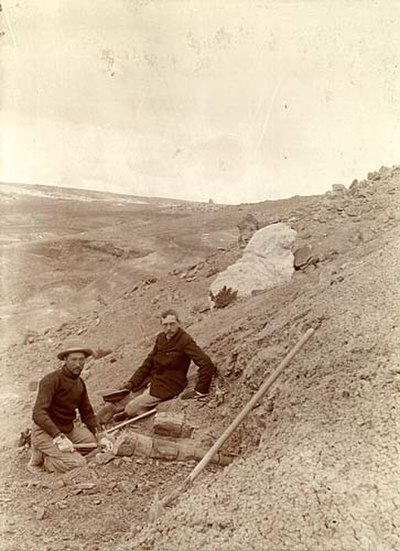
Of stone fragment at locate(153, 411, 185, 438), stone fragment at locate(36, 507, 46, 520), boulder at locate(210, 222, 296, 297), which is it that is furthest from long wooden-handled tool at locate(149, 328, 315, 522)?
boulder at locate(210, 222, 296, 297)

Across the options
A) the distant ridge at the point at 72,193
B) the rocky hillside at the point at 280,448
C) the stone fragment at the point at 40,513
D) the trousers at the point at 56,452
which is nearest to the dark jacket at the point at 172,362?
the rocky hillside at the point at 280,448

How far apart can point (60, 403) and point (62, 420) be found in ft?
0.48

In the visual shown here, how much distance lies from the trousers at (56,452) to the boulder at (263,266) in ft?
12.7

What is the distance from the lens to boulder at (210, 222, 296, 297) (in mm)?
8539

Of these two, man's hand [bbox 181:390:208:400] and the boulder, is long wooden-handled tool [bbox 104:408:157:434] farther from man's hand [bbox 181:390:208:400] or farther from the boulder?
the boulder

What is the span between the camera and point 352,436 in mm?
3404

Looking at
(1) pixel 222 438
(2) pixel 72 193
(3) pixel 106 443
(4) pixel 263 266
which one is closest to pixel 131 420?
(3) pixel 106 443

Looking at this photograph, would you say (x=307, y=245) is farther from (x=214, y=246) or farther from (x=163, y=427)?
(x=214, y=246)

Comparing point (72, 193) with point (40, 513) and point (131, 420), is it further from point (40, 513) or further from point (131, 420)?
point (40, 513)

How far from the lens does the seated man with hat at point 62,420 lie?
16.1 feet

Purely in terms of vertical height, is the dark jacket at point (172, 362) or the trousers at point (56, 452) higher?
the dark jacket at point (172, 362)

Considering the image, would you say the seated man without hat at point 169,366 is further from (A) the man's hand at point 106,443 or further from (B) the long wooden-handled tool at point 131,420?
(A) the man's hand at point 106,443

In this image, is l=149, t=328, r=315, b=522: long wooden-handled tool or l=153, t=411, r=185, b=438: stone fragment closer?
l=149, t=328, r=315, b=522: long wooden-handled tool

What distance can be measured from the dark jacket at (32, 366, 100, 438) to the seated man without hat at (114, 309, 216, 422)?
587mm
